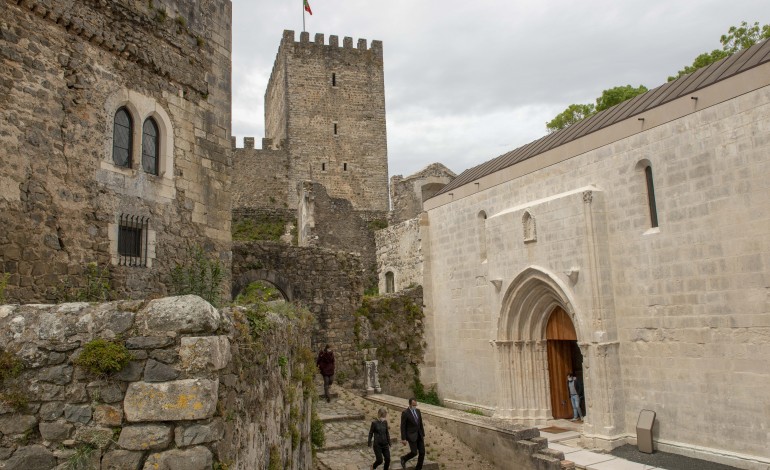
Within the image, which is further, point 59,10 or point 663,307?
point 663,307

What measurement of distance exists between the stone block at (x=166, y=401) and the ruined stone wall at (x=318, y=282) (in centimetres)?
1247

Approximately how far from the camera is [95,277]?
8289 millimetres

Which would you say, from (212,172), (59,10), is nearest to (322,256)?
(212,172)

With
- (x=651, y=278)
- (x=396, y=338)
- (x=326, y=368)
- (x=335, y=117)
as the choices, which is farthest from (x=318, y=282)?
(x=335, y=117)

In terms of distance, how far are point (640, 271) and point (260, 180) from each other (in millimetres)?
28697

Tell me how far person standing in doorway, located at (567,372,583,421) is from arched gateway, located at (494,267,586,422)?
36cm

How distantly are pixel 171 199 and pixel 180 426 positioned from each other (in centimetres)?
689

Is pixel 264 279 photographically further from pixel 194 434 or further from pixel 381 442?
pixel 194 434

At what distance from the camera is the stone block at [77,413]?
346 centimetres

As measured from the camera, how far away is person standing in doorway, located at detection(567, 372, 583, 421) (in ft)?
47.3

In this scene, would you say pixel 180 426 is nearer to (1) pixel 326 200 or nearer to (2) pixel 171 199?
(2) pixel 171 199

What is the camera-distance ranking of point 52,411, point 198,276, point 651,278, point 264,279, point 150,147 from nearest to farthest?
point 52,411, point 150,147, point 198,276, point 651,278, point 264,279

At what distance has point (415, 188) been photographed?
2567 cm

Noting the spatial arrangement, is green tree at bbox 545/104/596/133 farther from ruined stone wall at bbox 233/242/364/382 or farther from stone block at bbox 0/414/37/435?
stone block at bbox 0/414/37/435
